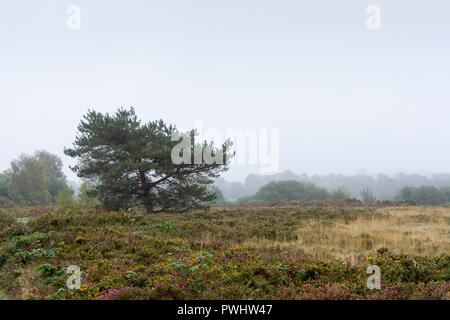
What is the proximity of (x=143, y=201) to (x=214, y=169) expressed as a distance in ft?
15.6

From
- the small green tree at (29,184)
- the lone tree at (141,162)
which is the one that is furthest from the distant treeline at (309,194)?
the lone tree at (141,162)

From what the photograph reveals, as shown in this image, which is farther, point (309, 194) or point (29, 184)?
point (309, 194)

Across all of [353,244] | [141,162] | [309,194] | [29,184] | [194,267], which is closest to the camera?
[194,267]

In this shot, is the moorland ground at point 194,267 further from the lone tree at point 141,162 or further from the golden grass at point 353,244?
the lone tree at point 141,162

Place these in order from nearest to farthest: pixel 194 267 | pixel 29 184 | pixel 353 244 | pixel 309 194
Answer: pixel 194 267 → pixel 353 244 → pixel 29 184 → pixel 309 194

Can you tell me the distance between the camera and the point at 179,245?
302 inches

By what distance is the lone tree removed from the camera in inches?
591

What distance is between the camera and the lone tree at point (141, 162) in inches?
591

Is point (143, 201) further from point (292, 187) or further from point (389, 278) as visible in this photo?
point (292, 187)

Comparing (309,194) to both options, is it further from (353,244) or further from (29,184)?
(353,244)

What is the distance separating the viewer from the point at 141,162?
1486cm

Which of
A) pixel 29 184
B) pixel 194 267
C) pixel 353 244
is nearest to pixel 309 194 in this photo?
pixel 29 184

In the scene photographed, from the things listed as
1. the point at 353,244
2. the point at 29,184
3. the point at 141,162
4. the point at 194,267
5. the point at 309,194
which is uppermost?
the point at 141,162
